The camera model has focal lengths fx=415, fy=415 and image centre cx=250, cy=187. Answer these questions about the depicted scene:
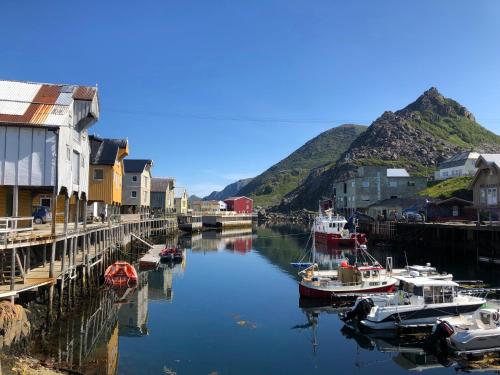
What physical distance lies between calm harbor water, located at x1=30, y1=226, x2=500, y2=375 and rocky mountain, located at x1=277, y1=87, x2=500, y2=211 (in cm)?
10460

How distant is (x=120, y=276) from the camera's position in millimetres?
34938

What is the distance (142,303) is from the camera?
30109mm

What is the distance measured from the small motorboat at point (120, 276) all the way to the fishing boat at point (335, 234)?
35375 millimetres

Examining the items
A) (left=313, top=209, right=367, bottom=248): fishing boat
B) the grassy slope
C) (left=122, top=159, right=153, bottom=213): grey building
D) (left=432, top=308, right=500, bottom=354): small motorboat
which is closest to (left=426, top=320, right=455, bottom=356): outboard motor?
(left=432, top=308, right=500, bottom=354): small motorboat

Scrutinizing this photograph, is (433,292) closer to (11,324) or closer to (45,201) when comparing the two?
(11,324)

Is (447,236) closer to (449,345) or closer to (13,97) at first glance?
(449,345)

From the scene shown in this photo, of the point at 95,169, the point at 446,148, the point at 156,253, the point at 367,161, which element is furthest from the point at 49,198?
the point at 446,148

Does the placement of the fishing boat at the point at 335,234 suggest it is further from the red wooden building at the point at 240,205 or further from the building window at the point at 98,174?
the red wooden building at the point at 240,205

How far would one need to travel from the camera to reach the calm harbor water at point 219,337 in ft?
61.0

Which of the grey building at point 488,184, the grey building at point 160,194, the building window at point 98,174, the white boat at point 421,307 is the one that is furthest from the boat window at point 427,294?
the grey building at point 160,194

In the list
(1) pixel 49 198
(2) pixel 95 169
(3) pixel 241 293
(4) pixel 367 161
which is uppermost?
(4) pixel 367 161

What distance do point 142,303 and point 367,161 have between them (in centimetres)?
11641

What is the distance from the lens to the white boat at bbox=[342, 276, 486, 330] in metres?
22.5

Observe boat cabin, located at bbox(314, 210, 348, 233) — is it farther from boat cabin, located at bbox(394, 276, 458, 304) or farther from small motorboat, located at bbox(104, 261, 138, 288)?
boat cabin, located at bbox(394, 276, 458, 304)
